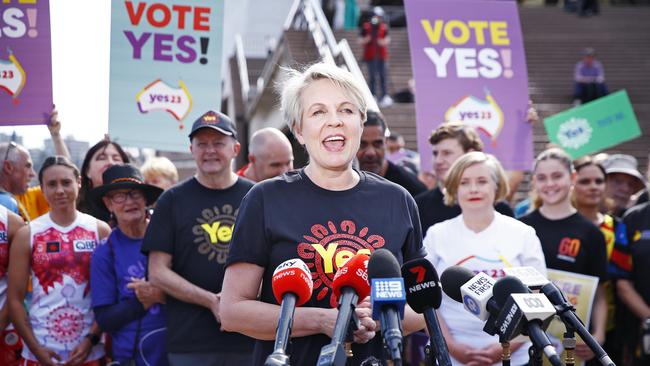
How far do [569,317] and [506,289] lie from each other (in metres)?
0.34

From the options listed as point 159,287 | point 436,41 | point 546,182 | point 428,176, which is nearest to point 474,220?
point 546,182

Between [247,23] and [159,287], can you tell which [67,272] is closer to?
[159,287]

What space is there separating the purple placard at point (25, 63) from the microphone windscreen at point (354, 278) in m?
3.33

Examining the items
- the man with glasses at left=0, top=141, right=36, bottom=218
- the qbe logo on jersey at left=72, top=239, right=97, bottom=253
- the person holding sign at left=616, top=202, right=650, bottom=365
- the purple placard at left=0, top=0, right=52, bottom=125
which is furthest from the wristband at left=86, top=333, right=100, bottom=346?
the person holding sign at left=616, top=202, right=650, bottom=365

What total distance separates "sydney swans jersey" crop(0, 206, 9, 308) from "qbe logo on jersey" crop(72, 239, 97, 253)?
0.40 m

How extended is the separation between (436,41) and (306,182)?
4.14 metres

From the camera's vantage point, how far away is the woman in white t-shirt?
189 inches

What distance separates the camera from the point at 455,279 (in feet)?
9.65

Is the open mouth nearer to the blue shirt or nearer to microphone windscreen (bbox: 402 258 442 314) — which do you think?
microphone windscreen (bbox: 402 258 442 314)

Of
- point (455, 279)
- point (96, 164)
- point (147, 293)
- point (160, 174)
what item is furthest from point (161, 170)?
point (455, 279)

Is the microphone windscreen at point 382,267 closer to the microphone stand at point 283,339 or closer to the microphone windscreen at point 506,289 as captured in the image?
the microphone stand at point 283,339

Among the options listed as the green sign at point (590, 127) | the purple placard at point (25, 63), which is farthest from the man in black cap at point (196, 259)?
the green sign at point (590, 127)

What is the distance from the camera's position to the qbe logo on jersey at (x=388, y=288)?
2.30 m

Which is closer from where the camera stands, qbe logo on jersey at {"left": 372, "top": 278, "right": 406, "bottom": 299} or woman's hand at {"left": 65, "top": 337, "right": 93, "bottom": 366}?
qbe logo on jersey at {"left": 372, "top": 278, "right": 406, "bottom": 299}
